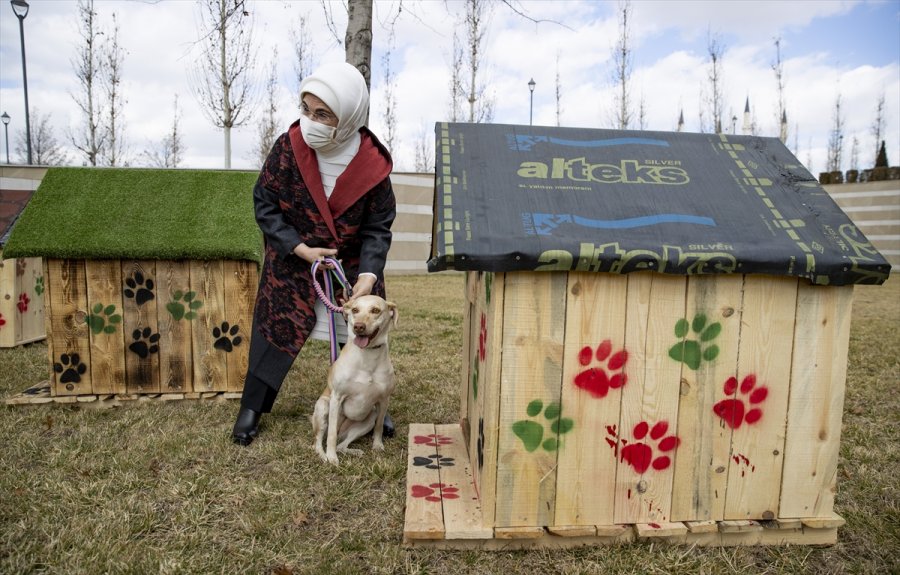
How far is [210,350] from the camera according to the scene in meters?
4.38

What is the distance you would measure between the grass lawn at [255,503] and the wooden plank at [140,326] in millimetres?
232

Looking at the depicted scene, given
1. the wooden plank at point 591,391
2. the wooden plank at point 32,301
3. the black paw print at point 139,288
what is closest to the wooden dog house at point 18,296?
the wooden plank at point 32,301

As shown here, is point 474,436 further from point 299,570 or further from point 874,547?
point 874,547

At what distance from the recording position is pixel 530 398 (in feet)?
7.72

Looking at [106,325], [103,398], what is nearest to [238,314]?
[106,325]

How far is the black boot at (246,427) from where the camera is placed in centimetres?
350

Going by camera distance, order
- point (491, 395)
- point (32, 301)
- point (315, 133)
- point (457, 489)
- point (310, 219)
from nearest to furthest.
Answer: point (491, 395) → point (457, 489) → point (315, 133) → point (310, 219) → point (32, 301)

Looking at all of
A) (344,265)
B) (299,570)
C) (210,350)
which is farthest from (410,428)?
(210,350)

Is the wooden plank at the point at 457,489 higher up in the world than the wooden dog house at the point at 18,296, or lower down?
lower down

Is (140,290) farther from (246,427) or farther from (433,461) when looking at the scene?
(433,461)

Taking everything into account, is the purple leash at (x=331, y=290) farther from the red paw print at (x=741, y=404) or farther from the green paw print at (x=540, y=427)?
the red paw print at (x=741, y=404)

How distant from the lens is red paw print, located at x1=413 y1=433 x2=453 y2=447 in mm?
3381

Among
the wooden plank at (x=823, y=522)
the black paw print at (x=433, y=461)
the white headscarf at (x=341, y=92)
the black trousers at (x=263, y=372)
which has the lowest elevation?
the black paw print at (x=433, y=461)

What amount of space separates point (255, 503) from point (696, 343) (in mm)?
2063
